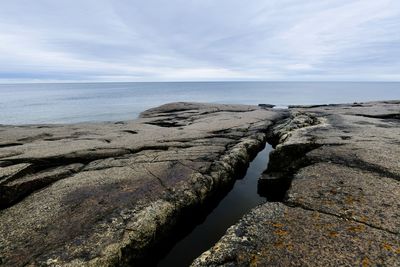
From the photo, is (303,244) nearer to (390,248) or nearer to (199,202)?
(390,248)

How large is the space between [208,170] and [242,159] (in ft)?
6.80

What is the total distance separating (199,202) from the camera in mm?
6023

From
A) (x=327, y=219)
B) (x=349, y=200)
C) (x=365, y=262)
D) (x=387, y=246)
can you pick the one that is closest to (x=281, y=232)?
(x=327, y=219)

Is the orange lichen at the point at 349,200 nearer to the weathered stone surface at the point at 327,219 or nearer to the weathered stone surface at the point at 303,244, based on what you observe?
the weathered stone surface at the point at 327,219

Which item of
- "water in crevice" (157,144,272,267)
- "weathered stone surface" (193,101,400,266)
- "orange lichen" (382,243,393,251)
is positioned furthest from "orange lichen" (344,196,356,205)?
"water in crevice" (157,144,272,267)

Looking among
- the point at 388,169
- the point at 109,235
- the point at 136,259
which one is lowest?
the point at 136,259

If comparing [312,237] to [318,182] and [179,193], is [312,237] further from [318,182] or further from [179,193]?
[179,193]

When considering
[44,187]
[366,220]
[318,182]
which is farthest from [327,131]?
[44,187]

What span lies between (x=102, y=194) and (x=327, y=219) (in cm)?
405

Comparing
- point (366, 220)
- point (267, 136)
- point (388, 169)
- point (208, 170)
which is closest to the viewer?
point (366, 220)

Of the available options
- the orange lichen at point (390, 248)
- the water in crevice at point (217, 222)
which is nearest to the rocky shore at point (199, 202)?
the orange lichen at point (390, 248)

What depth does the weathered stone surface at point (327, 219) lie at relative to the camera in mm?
3287

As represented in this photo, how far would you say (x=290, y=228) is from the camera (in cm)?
384

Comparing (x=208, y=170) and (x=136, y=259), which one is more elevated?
(x=208, y=170)
